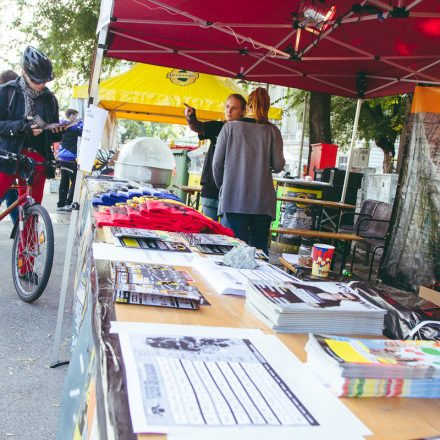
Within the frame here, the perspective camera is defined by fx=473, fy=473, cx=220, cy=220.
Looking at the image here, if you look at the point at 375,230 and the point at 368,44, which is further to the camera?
the point at 375,230

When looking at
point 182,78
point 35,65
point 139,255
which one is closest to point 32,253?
point 35,65

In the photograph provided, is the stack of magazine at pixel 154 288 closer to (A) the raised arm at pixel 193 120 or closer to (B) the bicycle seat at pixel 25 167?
(B) the bicycle seat at pixel 25 167

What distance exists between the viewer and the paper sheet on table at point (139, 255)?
6.10 ft

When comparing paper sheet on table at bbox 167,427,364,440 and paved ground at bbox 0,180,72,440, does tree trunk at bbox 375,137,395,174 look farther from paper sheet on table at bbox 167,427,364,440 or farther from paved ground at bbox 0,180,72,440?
paper sheet on table at bbox 167,427,364,440

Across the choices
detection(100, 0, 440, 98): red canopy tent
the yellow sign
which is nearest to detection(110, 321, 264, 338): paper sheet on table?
detection(100, 0, 440, 98): red canopy tent

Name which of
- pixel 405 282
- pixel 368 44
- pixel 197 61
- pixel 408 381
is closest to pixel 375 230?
pixel 405 282

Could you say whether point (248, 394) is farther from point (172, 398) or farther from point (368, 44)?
point (368, 44)

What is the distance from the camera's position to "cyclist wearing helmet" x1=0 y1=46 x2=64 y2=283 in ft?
12.7

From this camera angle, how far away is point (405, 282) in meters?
5.27

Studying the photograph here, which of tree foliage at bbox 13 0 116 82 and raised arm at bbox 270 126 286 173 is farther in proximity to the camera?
tree foliage at bbox 13 0 116 82

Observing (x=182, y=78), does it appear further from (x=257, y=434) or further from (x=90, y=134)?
(x=257, y=434)

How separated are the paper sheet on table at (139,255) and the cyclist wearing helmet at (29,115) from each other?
2184 mm

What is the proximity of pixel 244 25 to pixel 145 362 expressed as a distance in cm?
444

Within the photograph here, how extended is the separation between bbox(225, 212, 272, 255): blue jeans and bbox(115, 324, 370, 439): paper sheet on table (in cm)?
305
